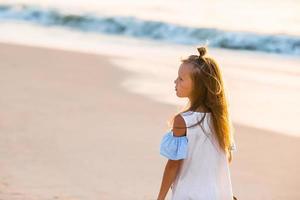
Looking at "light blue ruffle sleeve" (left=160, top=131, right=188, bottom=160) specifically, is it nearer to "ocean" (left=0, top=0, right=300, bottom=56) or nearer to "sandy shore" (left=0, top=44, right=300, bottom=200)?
"sandy shore" (left=0, top=44, right=300, bottom=200)

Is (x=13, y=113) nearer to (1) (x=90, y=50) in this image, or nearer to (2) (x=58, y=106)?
(2) (x=58, y=106)

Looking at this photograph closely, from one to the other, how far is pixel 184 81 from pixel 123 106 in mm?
5829

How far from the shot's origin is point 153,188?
583 centimetres

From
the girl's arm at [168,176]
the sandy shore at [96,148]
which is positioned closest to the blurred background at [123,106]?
the sandy shore at [96,148]

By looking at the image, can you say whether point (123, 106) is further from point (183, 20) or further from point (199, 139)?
point (183, 20)

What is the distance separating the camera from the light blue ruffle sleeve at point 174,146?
3.21 metres

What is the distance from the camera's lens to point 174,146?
321 cm

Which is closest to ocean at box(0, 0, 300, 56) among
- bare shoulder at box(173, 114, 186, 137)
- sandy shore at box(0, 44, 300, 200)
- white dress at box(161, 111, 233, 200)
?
sandy shore at box(0, 44, 300, 200)

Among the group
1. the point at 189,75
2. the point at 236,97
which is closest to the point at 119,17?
the point at 236,97

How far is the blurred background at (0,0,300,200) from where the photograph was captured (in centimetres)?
597

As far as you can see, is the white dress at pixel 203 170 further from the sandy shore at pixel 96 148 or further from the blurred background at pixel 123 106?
the sandy shore at pixel 96 148

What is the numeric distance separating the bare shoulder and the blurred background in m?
0.58

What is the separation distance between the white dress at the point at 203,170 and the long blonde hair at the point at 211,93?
0.10 feet

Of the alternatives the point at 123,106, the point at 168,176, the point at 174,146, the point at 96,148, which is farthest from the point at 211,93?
the point at 123,106
